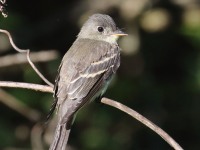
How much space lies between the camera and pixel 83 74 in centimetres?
488

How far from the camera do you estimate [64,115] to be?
443 centimetres

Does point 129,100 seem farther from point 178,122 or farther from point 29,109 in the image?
point 29,109

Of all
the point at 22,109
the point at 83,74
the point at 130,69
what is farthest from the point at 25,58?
the point at 130,69

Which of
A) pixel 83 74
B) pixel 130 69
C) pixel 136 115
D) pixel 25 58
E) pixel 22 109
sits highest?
pixel 136 115

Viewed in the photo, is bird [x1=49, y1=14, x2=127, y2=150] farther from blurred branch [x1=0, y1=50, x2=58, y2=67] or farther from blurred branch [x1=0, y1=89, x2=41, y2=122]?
blurred branch [x1=0, y1=89, x2=41, y2=122]

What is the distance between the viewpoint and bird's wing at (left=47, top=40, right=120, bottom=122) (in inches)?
183

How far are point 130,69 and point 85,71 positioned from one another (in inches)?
90.6

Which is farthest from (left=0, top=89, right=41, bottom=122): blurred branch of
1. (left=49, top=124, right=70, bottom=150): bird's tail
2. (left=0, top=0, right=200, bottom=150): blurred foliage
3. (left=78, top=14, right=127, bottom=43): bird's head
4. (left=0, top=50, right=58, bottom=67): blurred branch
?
(left=49, top=124, right=70, bottom=150): bird's tail

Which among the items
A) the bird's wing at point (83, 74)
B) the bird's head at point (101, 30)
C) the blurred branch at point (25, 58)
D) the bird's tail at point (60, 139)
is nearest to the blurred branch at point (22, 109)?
the blurred branch at point (25, 58)

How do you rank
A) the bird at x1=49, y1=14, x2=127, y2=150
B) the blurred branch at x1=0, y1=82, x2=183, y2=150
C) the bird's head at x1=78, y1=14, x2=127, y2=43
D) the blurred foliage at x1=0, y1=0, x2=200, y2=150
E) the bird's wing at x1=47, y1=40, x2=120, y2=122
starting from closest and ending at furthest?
the blurred branch at x1=0, y1=82, x2=183, y2=150
the bird at x1=49, y1=14, x2=127, y2=150
the bird's wing at x1=47, y1=40, x2=120, y2=122
the bird's head at x1=78, y1=14, x2=127, y2=43
the blurred foliage at x1=0, y1=0, x2=200, y2=150

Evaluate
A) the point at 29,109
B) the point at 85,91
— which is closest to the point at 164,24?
the point at 29,109

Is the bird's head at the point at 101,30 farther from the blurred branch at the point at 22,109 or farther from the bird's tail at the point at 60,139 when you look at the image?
the bird's tail at the point at 60,139

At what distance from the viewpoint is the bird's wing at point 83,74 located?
4.64 metres

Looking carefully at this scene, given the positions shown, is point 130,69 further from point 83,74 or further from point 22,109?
point 83,74
